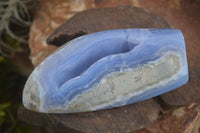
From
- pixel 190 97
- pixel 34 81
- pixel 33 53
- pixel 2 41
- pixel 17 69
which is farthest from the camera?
pixel 17 69

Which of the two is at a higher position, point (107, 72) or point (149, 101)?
point (107, 72)

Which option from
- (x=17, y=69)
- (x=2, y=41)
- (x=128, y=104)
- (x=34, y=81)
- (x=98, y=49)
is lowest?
(x=17, y=69)

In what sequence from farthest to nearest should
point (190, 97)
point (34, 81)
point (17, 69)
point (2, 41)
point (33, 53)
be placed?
point (17, 69), point (2, 41), point (33, 53), point (190, 97), point (34, 81)

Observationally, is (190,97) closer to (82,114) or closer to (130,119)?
(130,119)

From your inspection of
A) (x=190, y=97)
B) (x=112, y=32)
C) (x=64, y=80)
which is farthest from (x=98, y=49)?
(x=190, y=97)
